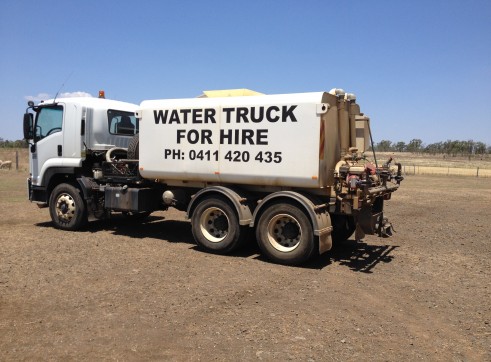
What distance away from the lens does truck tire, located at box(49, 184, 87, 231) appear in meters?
9.83

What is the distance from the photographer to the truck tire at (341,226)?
840cm

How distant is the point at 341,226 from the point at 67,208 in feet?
20.1

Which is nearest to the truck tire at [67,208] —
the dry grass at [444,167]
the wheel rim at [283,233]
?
the wheel rim at [283,233]

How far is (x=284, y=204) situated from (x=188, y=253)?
2123 mm

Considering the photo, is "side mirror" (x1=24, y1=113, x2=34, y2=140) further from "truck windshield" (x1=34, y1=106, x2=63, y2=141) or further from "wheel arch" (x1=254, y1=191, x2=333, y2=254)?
"wheel arch" (x1=254, y1=191, x2=333, y2=254)

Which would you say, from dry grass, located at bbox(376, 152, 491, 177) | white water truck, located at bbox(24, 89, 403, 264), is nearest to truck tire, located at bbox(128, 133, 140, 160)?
white water truck, located at bbox(24, 89, 403, 264)

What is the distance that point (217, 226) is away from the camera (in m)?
8.23

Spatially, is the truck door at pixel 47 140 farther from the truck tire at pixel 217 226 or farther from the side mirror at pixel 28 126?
the truck tire at pixel 217 226

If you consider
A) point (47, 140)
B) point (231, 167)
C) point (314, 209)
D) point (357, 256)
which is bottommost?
point (357, 256)

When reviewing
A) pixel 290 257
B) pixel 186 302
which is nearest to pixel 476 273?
pixel 290 257

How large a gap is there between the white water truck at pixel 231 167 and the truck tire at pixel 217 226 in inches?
0.8

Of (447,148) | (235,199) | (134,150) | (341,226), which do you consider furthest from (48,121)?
(447,148)

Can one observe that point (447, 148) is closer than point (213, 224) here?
No

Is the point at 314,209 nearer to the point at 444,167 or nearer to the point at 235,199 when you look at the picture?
the point at 235,199
